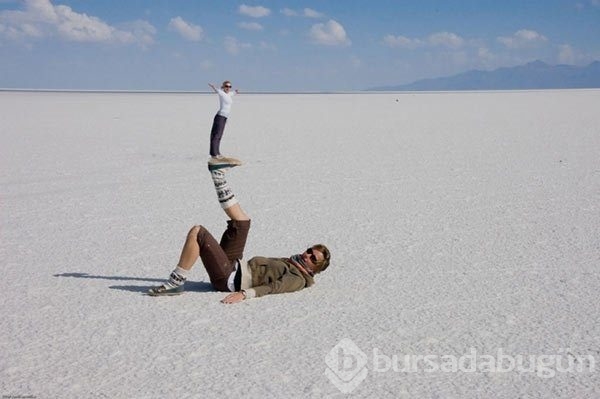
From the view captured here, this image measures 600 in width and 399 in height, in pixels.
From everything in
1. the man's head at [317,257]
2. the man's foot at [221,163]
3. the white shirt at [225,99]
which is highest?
the white shirt at [225,99]

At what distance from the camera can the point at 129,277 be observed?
5445 millimetres

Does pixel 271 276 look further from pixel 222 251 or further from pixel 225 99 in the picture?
pixel 225 99

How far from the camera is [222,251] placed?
15.6ft

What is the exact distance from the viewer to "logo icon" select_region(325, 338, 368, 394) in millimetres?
3514

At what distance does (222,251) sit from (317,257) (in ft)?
2.43

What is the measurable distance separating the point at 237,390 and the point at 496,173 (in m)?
9.07

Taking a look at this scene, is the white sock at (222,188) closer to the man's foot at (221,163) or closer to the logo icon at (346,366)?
the man's foot at (221,163)

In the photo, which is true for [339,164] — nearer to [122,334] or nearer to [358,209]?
[358,209]

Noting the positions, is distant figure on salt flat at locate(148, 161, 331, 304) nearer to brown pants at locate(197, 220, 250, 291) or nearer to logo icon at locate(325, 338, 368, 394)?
brown pants at locate(197, 220, 250, 291)

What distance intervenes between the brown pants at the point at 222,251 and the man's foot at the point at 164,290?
10.8 inches

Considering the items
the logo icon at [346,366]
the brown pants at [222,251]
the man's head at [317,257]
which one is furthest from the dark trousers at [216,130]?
the logo icon at [346,366]

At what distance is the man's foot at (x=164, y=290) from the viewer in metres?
4.82

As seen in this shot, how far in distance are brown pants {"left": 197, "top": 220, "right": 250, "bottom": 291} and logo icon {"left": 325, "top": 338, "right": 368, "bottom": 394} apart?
47.6 inches

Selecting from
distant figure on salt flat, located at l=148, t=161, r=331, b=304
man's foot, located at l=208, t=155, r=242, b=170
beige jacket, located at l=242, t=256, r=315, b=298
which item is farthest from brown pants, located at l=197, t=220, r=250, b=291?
man's foot, located at l=208, t=155, r=242, b=170
